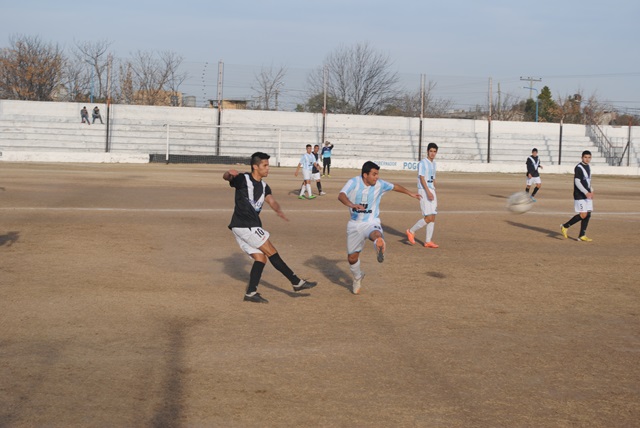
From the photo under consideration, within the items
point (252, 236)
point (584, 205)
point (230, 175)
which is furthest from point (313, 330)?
point (584, 205)

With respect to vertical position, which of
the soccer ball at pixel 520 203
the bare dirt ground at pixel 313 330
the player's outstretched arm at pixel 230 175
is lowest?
the bare dirt ground at pixel 313 330

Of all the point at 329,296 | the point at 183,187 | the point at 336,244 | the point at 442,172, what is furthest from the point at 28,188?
the point at 442,172

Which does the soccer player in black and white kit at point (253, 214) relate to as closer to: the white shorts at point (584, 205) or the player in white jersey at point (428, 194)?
the player in white jersey at point (428, 194)

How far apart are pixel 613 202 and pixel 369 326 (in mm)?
19708

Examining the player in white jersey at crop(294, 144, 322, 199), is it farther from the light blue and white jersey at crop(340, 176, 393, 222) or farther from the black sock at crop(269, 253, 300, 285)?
the black sock at crop(269, 253, 300, 285)

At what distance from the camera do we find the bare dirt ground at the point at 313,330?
19.3 ft

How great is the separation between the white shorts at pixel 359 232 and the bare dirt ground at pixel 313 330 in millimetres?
687

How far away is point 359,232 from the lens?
10.0 meters

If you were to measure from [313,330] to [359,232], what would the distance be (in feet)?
6.85

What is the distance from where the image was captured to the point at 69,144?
45656mm

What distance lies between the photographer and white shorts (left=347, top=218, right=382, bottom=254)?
32.8 ft

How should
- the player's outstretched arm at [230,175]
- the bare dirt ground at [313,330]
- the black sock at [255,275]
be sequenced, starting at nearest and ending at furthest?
1. the bare dirt ground at [313,330]
2. the player's outstretched arm at [230,175]
3. the black sock at [255,275]

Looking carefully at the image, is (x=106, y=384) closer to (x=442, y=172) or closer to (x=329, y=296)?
(x=329, y=296)

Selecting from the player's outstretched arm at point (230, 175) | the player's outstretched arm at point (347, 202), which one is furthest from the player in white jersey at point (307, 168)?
the player's outstretched arm at point (230, 175)
